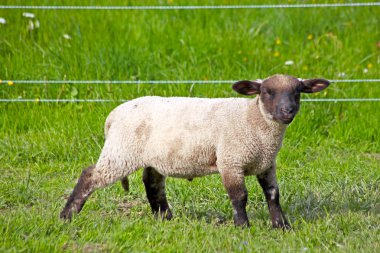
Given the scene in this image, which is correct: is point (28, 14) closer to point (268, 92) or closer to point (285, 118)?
point (268, 92)

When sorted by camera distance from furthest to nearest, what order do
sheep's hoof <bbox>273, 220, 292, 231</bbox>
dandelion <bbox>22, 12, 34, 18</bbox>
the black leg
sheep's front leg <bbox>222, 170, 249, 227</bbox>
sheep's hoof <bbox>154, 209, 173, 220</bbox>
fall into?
dandelion <bbox>22, 12, 34, 18</bbox> → sheep's hoof <bbox>154, 209, 173, 220</bbox> → the black leg → sheep's hoof <bbox>273, 220, 292, 231</bbox> → sheep's front leg <bbox>222, 170, 249, 227</bbox>

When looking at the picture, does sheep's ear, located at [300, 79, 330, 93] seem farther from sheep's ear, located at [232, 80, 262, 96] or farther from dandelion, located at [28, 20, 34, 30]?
dandelion, located at [28, 20, 34, 30]

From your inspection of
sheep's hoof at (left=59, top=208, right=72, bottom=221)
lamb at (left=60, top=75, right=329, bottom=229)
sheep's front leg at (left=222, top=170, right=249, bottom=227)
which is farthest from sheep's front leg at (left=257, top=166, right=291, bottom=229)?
sheep's hoof at (left=59, top=208, right=72, bottom=221)

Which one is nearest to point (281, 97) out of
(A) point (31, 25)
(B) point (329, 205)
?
(B) point (329, 205)

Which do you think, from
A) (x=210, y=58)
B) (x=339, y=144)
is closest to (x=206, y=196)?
(x=339, y=144)

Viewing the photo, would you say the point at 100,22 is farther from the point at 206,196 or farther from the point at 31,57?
the point at 206,196

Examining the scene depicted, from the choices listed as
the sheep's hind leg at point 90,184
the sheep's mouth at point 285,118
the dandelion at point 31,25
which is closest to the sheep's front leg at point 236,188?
the sheep's mouth at point 285,118

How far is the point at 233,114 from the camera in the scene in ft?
17.7

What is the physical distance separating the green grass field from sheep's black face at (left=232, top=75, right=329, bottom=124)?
0.84m

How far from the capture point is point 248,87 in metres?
5.42

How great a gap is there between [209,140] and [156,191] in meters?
0.72

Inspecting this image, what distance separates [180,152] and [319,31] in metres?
4.11

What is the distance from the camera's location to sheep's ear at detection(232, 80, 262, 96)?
538 cm

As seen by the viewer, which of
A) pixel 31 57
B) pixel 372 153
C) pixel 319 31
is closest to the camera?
pixel 372 153
